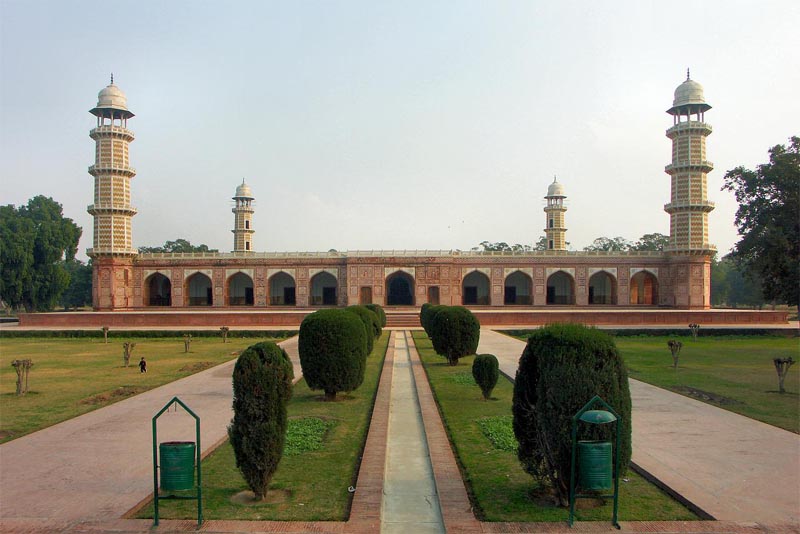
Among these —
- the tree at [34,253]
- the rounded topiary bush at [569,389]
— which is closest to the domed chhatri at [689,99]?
the rounded topiary bush at [569,389]

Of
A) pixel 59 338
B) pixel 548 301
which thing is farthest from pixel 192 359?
pixel 548 301

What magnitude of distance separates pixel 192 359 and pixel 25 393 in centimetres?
577

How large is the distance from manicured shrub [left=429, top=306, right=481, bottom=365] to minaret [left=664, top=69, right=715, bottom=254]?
27.3 meters

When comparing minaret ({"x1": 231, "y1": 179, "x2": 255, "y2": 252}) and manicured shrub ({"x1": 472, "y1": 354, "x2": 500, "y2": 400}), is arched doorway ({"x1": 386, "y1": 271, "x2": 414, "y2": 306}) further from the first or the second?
manicured shrub ({"x1": 472, "y1": 354, "x2": 500, "y2": 400})

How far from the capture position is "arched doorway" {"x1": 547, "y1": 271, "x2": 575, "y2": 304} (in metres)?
42.1

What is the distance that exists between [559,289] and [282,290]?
1990 cm

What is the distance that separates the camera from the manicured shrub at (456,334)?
48.0ft

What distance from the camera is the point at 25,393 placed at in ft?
36.8

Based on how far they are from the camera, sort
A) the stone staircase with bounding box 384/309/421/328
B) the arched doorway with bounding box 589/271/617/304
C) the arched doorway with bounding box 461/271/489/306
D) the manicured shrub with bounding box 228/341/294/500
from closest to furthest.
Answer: the manicured shrub with bounding box 228/341/294/500 < the stone staircase with bounding box 384/309/421/328 < the arched doorway with bounding box 589/271/617/304 < the arched doorway with bounding box 461/271/489/306

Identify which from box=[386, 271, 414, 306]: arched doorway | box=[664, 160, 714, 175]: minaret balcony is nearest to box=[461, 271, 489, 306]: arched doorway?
box=[386, 271, 414, 306]: arched doorway

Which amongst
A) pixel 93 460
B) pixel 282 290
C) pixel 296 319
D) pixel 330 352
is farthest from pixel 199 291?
pixel 93 460

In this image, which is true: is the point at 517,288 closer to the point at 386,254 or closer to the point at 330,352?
the point at 386,254

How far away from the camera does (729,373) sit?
1366cm

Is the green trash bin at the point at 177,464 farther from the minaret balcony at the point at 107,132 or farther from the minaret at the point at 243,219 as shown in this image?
the minaret at the point at 243,219
